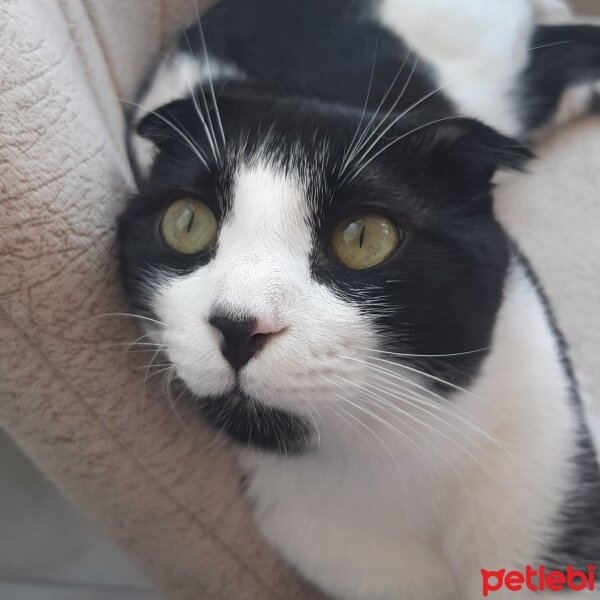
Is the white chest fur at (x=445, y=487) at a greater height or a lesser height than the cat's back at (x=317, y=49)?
lesser

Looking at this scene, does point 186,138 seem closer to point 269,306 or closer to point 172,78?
point 269,306

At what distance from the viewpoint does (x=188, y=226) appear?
64 cm

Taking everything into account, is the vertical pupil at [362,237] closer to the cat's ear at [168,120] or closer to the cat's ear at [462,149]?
the cat's ear at [462,149]

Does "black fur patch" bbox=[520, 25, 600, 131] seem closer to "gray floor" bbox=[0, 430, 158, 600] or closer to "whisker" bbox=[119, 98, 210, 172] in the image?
"whisker" bbox=[119, 98, 210, 172]

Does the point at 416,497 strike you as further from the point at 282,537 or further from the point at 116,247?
the point at 116,247

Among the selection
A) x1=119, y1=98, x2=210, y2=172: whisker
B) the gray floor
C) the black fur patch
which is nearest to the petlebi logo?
x1=119, y1=98, x2=210, y2=172: whisker

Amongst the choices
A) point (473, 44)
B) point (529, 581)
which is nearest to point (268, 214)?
point (529, 581)

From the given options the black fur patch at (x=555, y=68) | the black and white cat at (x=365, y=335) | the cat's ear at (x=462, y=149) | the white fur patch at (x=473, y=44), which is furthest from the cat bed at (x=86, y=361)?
the black fur patch at (x=555, y=68)

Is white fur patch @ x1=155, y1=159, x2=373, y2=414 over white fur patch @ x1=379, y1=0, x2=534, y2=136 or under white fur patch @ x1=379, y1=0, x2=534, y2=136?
under

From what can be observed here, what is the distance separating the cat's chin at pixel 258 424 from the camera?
616mm

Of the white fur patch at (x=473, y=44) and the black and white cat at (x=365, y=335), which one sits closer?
the black and white cat at (x=365, y=335)

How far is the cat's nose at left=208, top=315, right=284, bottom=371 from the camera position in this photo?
0.52 metres

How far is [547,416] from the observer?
762 mm

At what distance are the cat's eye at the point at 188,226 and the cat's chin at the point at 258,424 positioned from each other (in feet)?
0.44
